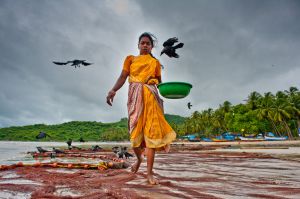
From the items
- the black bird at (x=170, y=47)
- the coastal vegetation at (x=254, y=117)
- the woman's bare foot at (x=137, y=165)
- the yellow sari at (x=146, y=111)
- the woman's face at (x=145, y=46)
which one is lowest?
the woman's bare foot at (x=137, y=165)

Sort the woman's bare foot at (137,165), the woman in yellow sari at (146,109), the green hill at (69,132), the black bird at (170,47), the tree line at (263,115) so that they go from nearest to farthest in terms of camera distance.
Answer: the woman in yellow sari at (146,109) < the woman's bare foot at (137,165) < the black bird at (170,47) < the tree line at (263,115) < the green hill at (69,132)

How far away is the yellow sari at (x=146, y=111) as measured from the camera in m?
3.21

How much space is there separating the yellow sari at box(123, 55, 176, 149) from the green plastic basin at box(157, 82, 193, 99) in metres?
0.14

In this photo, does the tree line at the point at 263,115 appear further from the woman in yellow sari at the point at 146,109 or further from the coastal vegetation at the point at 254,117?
the woman in yellow sari at the point at 146,109

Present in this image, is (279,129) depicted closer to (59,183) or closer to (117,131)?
(59,183)

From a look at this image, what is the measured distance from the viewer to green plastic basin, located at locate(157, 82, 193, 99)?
3.23 metres

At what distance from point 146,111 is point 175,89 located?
485 mm

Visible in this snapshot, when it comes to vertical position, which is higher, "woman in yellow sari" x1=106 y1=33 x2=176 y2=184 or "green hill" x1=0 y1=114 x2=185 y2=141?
"green hill" x1=0 y1=114 x2=185 y2=141

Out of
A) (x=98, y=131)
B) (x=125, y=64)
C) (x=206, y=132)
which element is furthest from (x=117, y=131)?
(x=125, y=64)

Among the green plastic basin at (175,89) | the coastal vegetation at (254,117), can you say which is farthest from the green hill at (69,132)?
the green plastic basin at (175,89)

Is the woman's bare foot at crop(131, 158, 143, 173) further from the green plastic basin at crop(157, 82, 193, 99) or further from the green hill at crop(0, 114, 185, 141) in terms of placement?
the green hill at crop(0, 114, 185, 141)

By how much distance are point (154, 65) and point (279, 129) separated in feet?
239

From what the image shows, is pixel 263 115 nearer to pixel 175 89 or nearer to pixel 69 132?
pixel 175 89

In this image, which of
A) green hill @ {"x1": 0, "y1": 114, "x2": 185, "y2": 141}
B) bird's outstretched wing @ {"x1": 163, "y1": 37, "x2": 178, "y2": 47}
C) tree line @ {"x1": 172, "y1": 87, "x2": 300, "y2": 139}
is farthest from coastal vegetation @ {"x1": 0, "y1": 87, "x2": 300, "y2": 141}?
green hill @ {"x1": 0, "y1": 114, "x2": 185, "y2": 141}
